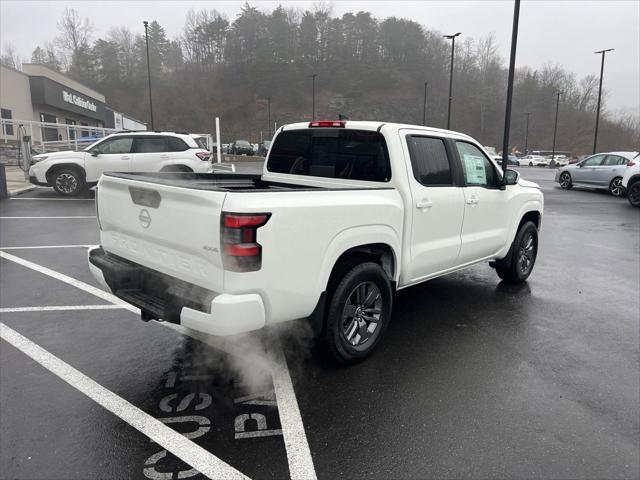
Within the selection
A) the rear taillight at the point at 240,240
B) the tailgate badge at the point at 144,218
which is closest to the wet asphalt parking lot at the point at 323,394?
the rear taillight at the point at 240,240

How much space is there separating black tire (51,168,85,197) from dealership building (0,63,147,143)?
1234 centimetres

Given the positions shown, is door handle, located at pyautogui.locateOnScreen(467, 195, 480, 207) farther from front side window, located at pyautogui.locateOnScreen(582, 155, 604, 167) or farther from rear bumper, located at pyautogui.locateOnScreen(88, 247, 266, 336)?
front side window, located at pyautogui.locateOnScreen(582, 155, 604, 167)

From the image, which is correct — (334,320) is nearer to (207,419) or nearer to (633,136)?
(207,419)

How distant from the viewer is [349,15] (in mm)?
108062

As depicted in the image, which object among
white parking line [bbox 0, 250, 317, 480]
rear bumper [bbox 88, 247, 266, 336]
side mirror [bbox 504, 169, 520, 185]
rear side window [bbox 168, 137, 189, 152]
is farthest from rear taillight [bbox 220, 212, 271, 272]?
rear side window [bbox 168, 137, 189, 152]

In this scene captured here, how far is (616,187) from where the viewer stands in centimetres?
1886

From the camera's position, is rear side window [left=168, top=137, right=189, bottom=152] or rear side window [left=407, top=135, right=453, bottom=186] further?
rear side window [left=168, top=137, right=189, bottom=152]

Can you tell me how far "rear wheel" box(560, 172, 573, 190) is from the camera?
70.4 ft

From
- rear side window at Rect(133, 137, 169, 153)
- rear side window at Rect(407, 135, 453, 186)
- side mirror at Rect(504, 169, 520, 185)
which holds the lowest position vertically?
side mirror at Rect(504, 169, 520, 185)

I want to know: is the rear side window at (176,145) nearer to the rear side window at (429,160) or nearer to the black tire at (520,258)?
the black tire at (520,258)

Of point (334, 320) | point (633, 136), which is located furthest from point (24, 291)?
point (633, 136)

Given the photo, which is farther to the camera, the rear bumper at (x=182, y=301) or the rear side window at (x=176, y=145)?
the rear side window at (x=176, y=145)

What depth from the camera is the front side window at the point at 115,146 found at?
12984mm

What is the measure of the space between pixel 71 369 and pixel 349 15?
383ft
